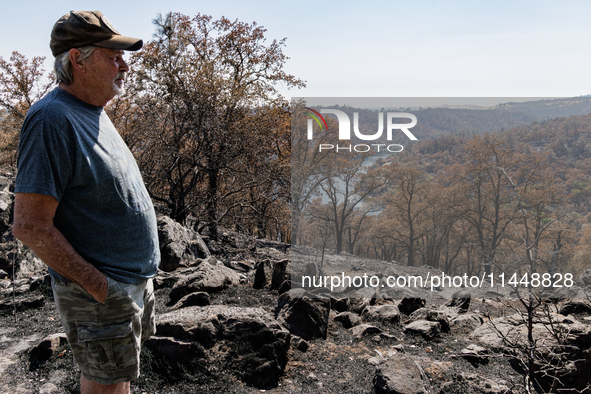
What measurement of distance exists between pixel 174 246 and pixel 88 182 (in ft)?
16.4

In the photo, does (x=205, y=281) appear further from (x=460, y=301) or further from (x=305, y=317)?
(x=460, y=301)

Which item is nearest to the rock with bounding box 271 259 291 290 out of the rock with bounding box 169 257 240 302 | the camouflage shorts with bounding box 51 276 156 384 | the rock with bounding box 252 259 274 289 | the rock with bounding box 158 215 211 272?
the rock with bounding box 252 259 274 289

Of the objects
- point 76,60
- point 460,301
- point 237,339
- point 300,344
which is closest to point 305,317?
point 300,344

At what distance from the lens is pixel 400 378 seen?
9.37ft

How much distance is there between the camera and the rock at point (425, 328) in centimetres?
409

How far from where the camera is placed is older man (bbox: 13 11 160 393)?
1366 millimetres

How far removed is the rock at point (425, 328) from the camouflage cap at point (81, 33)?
375cm

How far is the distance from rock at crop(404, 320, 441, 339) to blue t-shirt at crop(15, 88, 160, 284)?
3267 mm

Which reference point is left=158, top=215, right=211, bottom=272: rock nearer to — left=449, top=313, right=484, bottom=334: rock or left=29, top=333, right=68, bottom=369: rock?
left=29, top=333, right=68, bottom=369: rock

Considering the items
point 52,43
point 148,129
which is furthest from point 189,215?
point 52,43

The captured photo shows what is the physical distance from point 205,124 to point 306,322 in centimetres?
621

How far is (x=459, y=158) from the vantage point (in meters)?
4.96

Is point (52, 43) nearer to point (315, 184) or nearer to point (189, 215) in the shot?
point (315, 184)

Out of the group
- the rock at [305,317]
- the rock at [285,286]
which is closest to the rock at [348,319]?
Result: the rock at [305,317]
